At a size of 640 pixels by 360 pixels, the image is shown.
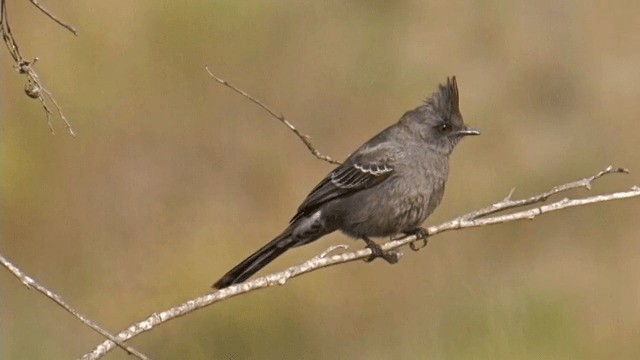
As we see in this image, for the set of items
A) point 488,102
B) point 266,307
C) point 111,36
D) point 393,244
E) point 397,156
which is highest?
point 111,36

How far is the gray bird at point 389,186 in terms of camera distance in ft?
28.5

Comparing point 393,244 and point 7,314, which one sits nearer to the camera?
point 393,244

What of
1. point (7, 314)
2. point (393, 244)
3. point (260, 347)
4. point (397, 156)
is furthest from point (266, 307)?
point (393, 244)

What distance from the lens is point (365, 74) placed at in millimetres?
14250

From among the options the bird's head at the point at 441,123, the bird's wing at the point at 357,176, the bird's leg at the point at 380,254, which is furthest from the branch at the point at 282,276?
the bird's head at the point at 441,123

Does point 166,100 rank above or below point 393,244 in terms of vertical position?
above

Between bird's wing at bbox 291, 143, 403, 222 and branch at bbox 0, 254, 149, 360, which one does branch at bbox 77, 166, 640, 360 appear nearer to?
branch at bbox 0, 254, 149, 360

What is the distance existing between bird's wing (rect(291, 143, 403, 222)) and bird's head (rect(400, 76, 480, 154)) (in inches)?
9.6

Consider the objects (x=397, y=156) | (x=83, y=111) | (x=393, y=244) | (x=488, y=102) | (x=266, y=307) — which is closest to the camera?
(x=393, y=244)

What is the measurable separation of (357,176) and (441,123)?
694 millimetres

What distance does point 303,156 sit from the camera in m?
13.3

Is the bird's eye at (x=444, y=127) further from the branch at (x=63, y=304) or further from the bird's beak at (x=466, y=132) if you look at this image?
the branch at (x=63, y=304)

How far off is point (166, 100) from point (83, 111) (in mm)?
862

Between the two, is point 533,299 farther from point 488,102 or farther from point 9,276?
point 9,276
